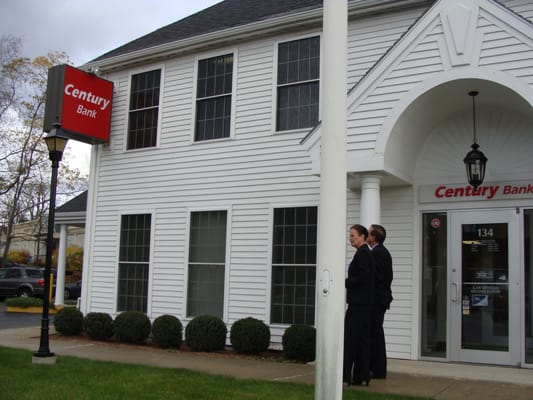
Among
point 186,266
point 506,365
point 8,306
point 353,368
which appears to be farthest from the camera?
point 8,306

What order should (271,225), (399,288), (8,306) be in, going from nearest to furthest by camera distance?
(399,288)
(271,225)
(8,306)

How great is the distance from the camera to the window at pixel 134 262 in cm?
1430

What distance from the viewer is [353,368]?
25.6 ft

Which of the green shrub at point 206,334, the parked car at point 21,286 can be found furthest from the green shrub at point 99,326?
the parked car at point 21,286

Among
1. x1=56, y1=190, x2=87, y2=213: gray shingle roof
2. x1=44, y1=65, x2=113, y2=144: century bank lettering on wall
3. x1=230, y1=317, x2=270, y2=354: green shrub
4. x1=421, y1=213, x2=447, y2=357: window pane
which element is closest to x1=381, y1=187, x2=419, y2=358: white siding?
x1=421, y1=213, x2=447, y2=357: window pane

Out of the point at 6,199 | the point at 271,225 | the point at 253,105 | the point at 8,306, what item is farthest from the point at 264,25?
the point at 6,199

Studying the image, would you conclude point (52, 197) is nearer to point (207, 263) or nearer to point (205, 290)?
point (207, 263)

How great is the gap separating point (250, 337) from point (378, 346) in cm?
372

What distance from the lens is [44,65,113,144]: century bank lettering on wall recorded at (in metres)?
13.8

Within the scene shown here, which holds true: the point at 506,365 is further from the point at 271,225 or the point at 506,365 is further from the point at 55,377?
the point at 55,377

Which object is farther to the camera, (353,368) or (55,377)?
(55,377)

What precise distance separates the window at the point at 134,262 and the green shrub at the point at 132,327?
1206 millimetres

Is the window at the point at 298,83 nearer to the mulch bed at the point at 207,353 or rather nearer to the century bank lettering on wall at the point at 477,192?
the century bank lettering on wall at the point at 477,192

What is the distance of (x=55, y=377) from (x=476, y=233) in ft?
22.3
